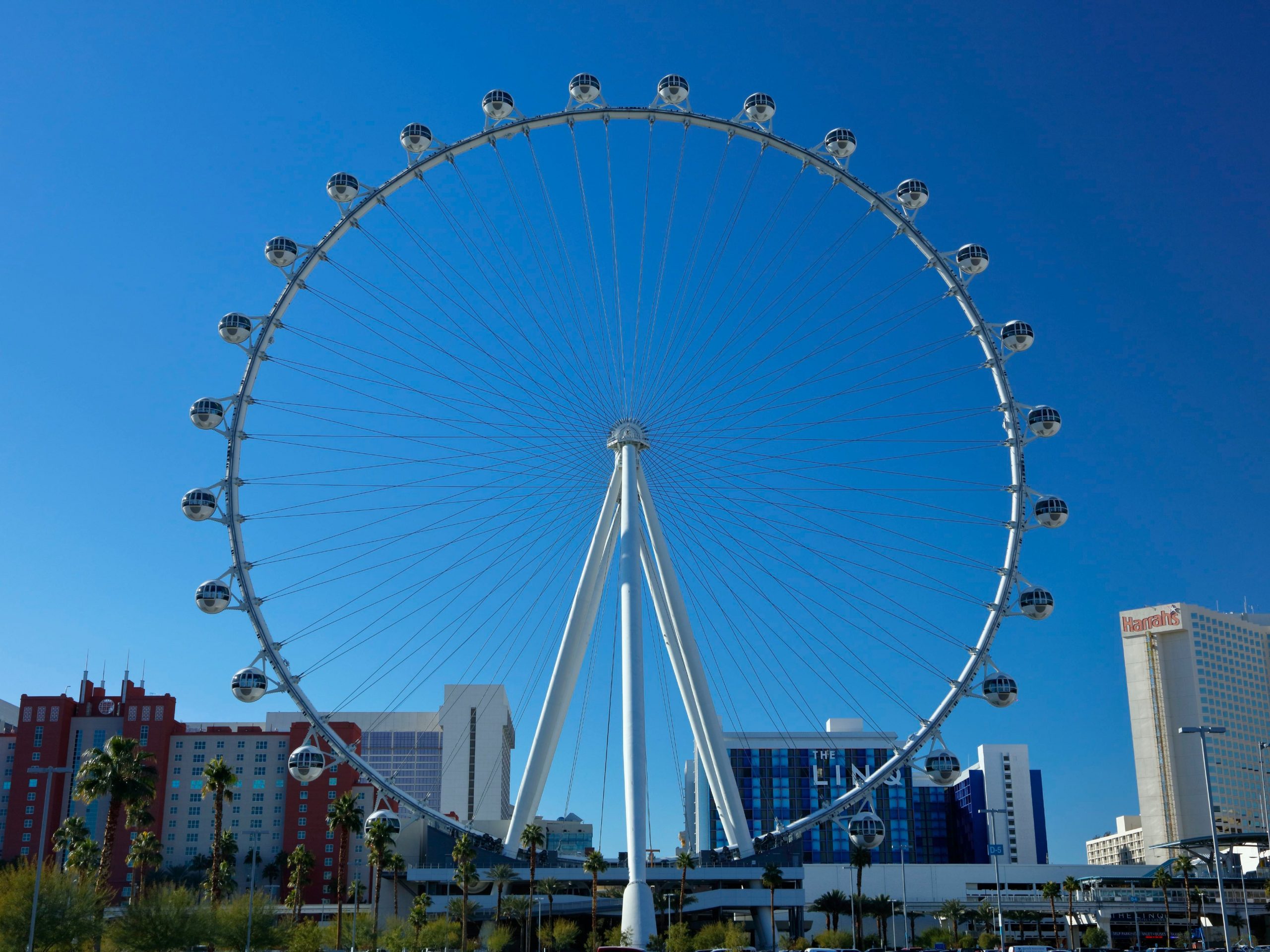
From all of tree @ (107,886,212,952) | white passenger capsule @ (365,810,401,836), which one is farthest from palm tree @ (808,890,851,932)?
tree @ (107,886,212,952)

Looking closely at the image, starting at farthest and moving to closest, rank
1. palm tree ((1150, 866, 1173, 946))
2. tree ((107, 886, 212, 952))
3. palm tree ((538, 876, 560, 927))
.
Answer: palm tree ((1150, 866, 1173, 946)) → palm tree ((538, 876, 560, 927)) → tree ((107, 886, 212, 952))

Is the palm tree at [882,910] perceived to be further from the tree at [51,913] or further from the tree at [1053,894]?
the tree at [51,913]

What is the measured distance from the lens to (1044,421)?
4538 centimetres

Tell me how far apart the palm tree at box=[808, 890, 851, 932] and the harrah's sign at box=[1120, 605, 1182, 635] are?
96.3m

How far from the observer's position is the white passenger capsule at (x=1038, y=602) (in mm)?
44188

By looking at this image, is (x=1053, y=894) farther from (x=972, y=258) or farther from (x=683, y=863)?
(x=972, y=258)

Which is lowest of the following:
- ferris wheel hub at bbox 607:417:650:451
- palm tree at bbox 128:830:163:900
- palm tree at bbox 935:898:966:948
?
palm tree at bbox 935:898:966:948

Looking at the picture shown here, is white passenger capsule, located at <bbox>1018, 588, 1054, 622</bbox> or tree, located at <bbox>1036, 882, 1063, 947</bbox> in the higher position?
white passenger capsule, located at <bbox>1018, 588, 1054, 622</bbox>

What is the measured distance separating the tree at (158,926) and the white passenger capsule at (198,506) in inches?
518

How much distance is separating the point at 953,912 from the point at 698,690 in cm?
5924

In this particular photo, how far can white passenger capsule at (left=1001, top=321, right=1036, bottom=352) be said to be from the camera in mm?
46438

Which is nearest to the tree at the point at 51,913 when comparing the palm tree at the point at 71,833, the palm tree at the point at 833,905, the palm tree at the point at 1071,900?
the palm tree at the point at 71,833

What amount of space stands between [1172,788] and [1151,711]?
10.2 metres

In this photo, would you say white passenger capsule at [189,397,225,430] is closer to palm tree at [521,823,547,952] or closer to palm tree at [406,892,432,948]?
palm tree at [521,823,547,952]
